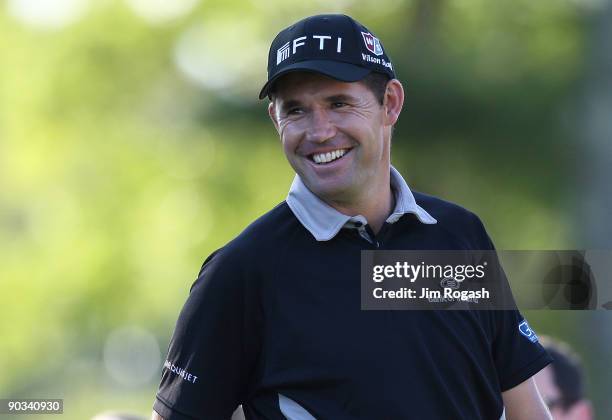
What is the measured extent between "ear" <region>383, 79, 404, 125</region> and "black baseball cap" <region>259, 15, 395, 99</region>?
0.04 meters

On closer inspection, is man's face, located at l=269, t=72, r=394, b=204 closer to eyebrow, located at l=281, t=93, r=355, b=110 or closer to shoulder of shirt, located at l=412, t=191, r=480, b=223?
eyebrow, located at l=281, t=93, r=355, b=110

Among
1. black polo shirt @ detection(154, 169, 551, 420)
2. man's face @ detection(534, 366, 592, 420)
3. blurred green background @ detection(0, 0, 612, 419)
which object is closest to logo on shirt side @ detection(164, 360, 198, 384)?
black polo shirt @ detection(154, 169, 551, 420)

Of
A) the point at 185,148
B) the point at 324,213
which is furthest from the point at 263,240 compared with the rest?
the point at 185,148

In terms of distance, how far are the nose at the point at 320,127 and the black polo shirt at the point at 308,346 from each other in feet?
0.80

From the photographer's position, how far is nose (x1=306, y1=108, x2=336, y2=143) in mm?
3010

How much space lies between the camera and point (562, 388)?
5262mm

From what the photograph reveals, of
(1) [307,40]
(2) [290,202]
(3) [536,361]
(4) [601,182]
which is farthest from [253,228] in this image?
(4) [601,182]

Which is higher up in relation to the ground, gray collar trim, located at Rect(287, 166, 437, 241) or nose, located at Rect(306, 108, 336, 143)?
nose, located at Rect(306, 108, 336, 143)

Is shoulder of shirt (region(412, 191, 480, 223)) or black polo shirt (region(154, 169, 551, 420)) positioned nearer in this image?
black polo shirt (region(154, 169, 551, 420))

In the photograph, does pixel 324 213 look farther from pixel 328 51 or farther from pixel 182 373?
pixel 182 373

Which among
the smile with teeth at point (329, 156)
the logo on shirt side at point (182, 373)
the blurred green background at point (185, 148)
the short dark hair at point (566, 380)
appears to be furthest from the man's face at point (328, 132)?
the blurred green background at point (185, 148)

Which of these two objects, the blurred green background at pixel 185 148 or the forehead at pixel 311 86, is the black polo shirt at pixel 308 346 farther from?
the blurred green background at pixel 185 148

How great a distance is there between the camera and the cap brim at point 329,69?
297cm

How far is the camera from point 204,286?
2.98m
